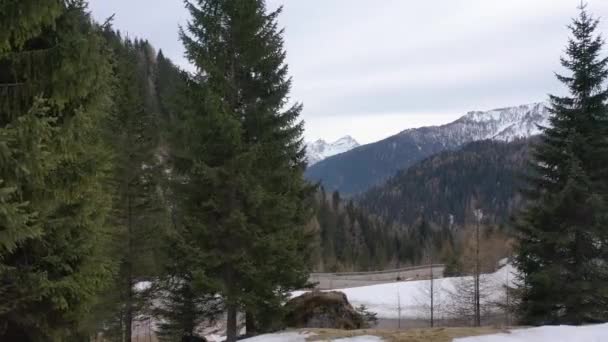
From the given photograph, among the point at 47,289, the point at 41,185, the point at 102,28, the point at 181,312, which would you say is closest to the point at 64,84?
the point at 41,185

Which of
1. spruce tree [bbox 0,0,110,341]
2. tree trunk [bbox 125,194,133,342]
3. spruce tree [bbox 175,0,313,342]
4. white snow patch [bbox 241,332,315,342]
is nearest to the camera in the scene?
spruce tree [bbox 0,0,110,341]

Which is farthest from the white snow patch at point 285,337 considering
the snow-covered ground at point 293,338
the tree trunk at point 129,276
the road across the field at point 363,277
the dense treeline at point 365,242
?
the dense treeline at point 365,242

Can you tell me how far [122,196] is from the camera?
53.9 ft

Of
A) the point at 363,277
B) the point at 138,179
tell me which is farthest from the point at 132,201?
the point at 363,277

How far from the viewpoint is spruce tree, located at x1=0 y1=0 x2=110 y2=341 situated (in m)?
4.56

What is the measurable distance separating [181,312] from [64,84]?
11.4m

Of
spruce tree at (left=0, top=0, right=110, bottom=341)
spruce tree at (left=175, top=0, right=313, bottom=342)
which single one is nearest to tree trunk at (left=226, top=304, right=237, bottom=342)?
spruce tree at (left=175, top=0, right=313, bottom=342)

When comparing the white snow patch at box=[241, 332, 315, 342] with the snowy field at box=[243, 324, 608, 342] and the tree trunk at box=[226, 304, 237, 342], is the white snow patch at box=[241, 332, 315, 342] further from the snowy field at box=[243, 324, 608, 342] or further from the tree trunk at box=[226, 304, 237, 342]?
the tree trunk at box=[226, 304, 237, 342]

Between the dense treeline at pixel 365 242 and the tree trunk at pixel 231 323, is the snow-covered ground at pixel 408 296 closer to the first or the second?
the tree trunk at pixel 231 323

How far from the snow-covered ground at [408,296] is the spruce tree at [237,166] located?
21.5 meters

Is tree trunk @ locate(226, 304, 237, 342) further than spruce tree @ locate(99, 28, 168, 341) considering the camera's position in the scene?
No

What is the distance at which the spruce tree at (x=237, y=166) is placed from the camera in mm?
10641

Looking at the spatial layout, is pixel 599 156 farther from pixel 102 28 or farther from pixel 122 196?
pixel 122 196

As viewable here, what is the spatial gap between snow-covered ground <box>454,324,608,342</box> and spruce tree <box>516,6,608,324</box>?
513 cm
